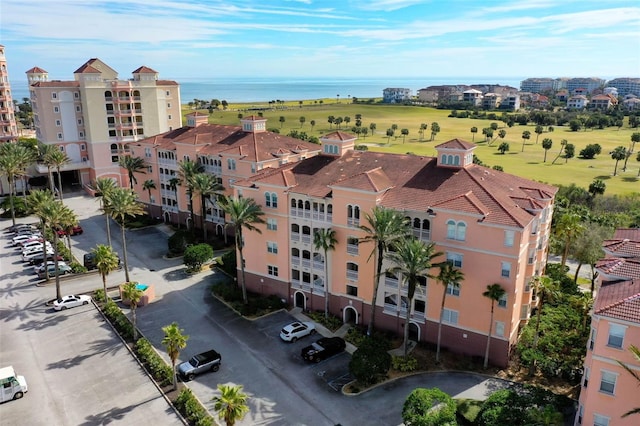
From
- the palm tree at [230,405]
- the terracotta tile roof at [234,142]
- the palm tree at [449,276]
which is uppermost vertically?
the terracotta tile roof at [234,142]

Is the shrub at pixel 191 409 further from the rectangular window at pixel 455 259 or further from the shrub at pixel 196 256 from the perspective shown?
the shrub at pixel 196 256

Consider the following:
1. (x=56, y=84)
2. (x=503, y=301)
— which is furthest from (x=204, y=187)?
(x=56, y=84)

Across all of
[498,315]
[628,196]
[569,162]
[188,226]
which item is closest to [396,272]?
[498,315]

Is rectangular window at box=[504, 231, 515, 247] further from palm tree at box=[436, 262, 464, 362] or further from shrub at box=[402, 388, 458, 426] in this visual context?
shrub at box=[402, 388, 458, 426]

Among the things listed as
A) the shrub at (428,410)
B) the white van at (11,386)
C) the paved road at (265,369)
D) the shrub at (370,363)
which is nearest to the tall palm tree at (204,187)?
the paved road at (265,369)

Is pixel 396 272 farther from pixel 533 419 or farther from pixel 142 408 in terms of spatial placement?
pixel 142 408

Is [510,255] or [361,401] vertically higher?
[510,255]

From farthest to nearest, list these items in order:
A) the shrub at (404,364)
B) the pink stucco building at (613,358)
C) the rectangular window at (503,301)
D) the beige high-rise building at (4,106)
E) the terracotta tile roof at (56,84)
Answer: the beige high-rise building at (4,106)
the terracotta tile roof at (56,84)
the shrub at (404,364)
the rectangular window at (503,301)
the pink stucco building at (613,358)
